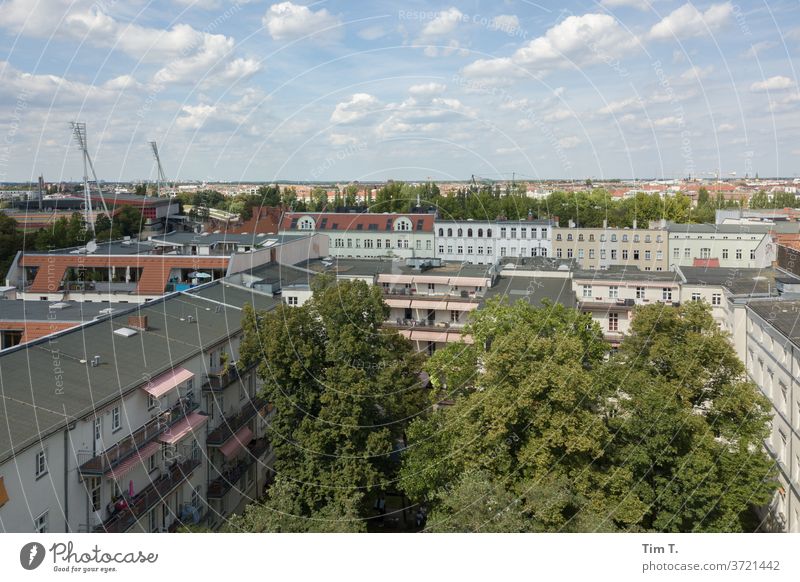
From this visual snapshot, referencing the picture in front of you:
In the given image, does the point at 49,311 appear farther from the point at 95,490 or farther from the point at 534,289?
the point at 534,289

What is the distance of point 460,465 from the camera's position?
8453 millimetres

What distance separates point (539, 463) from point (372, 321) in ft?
9.68

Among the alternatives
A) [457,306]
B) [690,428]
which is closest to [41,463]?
[690,428]

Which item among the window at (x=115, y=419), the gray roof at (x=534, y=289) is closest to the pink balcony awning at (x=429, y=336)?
the gray roof at (x=534, y=289)

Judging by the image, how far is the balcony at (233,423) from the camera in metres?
10.1

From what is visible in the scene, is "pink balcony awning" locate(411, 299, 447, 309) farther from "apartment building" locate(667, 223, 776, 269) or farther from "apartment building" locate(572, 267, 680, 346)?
"apartment building" locate(667, 223, 776, 269)

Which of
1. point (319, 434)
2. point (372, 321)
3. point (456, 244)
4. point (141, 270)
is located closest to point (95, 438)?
point (319, 434)

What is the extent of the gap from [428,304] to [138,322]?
23.2ft

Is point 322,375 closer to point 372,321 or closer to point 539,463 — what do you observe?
point 372,321

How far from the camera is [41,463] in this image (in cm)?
660

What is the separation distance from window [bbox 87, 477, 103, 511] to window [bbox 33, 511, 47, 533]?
0.70 m

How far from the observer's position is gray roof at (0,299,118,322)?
1182cm

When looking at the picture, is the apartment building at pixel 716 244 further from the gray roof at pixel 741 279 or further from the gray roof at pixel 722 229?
the gray roof at pixel 741 279

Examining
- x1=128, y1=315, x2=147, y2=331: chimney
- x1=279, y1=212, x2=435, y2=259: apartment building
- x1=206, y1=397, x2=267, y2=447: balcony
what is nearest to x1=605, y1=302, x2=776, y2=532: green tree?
x1=206, y1=397, x2=267, y2=447: balcony
